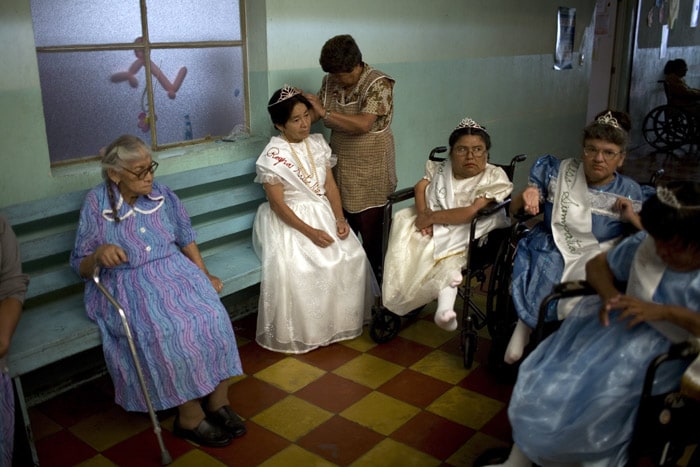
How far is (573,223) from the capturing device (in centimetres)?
278

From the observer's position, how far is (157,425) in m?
2.45

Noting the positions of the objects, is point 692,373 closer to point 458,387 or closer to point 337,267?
point 458,387

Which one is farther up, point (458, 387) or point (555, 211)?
point (555, 211)

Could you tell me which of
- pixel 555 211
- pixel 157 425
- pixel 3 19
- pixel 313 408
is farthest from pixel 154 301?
pixel 555 211

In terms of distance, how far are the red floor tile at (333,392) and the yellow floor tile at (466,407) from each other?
325 millimetres

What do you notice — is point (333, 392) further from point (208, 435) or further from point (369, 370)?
point (208, 435)

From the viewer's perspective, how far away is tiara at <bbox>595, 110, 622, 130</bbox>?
8.77 ft

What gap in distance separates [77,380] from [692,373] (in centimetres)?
248

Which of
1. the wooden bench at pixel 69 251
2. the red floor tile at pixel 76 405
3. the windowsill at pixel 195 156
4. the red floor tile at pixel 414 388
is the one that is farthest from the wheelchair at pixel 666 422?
the windowsill at pixel 195 156

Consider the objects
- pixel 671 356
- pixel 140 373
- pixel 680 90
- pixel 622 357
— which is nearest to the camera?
pixel 671 356

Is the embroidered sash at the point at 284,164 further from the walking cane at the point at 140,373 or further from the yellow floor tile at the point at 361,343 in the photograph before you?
the walking cane at the point at 140,373

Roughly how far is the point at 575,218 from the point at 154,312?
1684mm

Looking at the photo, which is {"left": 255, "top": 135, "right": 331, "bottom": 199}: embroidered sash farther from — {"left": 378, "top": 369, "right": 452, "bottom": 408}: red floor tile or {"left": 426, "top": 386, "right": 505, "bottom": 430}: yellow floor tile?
{"left": 426, "top": 386, "right": 505, "bottom": 430}: yellow floor tile

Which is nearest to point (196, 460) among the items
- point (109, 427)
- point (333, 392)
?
point (109, 427)
